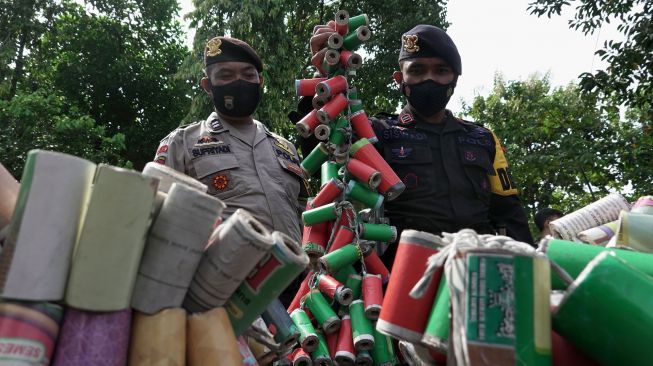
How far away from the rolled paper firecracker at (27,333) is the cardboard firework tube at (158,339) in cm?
17

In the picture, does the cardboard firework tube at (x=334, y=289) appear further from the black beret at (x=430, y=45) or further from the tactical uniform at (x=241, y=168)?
the black beret at (x=430, y=45)

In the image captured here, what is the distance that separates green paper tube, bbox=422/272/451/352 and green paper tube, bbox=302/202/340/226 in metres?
1.85

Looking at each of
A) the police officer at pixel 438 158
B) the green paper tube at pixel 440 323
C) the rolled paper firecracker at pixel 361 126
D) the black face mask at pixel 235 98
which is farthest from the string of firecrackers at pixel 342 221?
the green paper tube at pixel 440 323

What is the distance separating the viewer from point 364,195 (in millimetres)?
3545

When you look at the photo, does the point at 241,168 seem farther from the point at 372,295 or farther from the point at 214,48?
the point at 372,295

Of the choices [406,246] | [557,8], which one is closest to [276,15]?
[557,8]

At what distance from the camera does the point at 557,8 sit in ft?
29.8

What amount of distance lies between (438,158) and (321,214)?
71cm

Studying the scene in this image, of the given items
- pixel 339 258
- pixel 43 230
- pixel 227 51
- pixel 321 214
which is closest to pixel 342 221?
pixel 321 214

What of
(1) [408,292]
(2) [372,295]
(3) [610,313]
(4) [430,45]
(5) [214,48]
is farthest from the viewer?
(5) [214,48]

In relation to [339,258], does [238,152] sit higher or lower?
higher

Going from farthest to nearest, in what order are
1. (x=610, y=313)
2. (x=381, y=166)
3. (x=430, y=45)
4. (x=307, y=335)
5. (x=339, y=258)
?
(x=430, y=45) < (x=381, y=166) < (x=339, y=258) < (x=307, y=335) < (x=610, y=313)

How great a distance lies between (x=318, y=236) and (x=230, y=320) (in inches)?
75.1

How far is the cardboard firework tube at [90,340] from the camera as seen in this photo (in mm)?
1456
